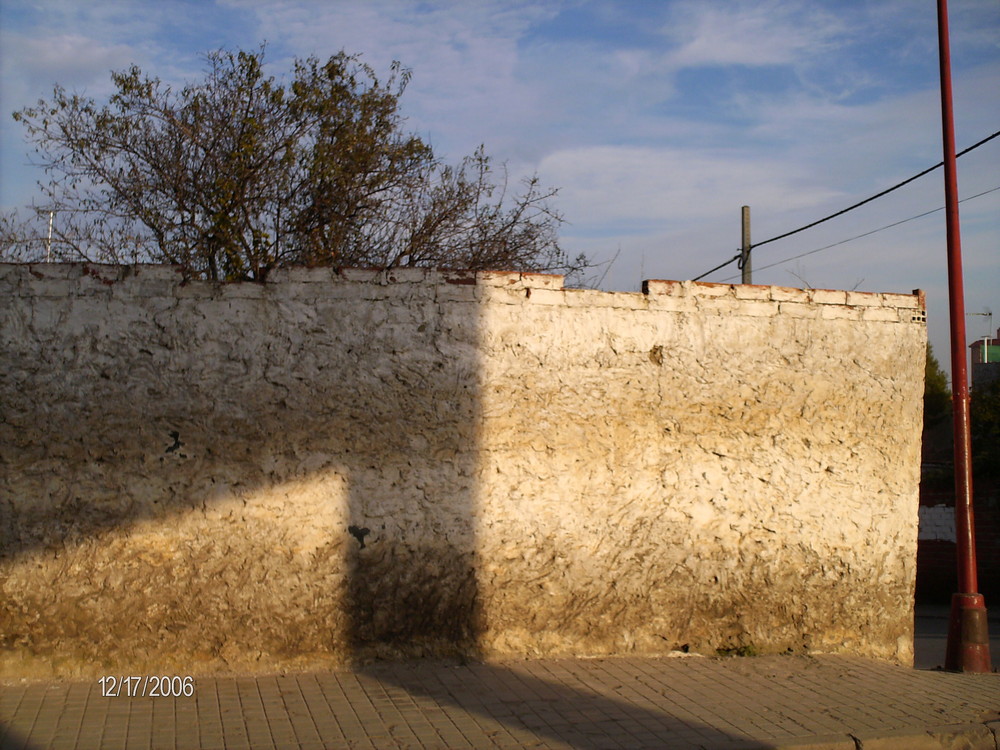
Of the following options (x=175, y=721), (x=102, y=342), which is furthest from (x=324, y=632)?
(x=102, y=342)

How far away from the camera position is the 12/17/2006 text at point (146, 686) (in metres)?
5.18

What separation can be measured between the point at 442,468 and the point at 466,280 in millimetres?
1270

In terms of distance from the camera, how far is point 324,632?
568cm

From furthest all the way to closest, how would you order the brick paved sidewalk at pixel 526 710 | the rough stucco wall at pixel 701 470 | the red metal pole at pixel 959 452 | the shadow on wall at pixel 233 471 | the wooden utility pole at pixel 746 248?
the wooden utility pole at pixel 746 248, the red metal pole at pixel 959 452, the rough stucco wall at pixel 701 470, the shadow on wall at pixel 233 471, the brick paved sidewalk at pixel 526 710

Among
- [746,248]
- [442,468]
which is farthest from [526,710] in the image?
[746,248]

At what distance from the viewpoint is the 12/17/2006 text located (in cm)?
518

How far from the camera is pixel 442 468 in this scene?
5891 millimetres

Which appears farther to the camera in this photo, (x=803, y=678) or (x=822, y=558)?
(x=822, y=558)

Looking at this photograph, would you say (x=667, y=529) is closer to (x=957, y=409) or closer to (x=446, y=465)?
(x=446, y=465)

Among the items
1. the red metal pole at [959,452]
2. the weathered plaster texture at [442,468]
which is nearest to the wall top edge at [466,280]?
the weathered plaster texture at [442,468]

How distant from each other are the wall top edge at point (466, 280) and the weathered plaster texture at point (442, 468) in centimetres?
2

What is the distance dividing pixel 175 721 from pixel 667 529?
11.1 feet

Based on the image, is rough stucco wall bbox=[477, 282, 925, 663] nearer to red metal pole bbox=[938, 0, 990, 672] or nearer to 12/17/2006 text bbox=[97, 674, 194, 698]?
red metal pole bbox=[938, 0, 990, 672]

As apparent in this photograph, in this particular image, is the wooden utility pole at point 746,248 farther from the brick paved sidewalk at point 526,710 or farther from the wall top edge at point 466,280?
the brick paved sidewalk at point 526,710
